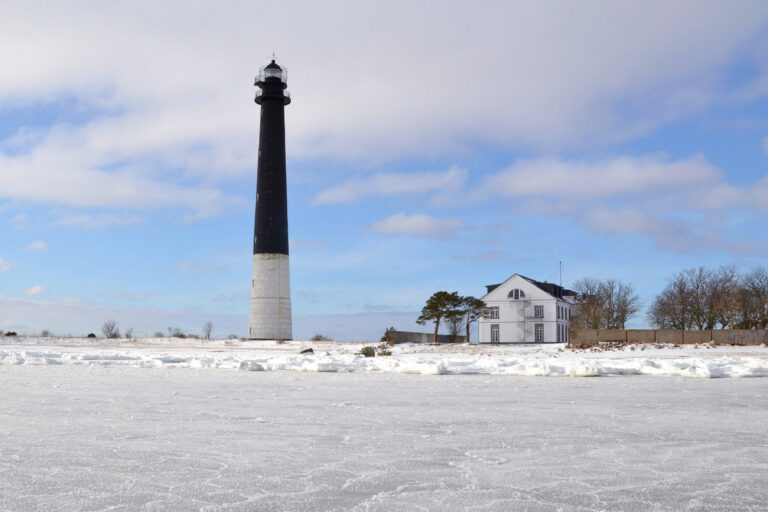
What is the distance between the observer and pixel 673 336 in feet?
113

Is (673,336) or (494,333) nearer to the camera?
(673,336)

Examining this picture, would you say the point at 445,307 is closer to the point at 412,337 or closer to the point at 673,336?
the point at 412,337

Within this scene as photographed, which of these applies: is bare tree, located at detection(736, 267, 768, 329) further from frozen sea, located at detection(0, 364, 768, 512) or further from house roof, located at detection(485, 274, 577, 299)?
frozen sea, located at detection(0, 364, 768, 512)

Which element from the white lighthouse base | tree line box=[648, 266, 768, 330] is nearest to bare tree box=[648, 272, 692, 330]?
tree line box=[648, 266, 768, 330]

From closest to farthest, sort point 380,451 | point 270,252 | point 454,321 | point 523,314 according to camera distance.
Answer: point 380,451 → point 270,252 → point 454,321 → point 523,314

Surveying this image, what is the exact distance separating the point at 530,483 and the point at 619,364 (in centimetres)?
1101

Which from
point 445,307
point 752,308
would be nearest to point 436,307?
point 445,307

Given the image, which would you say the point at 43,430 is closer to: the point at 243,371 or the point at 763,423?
the point at 763,423

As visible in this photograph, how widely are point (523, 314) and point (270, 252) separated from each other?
2582 centimetres

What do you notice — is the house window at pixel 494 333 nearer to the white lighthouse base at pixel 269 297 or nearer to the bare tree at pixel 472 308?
the bare tree at pixel 472 308

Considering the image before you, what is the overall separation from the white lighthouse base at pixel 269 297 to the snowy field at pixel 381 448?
31.3 m

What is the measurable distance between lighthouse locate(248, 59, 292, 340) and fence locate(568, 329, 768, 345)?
18.0 meters

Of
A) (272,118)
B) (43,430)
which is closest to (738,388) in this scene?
(43,430)

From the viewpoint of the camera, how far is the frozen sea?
9.73 ft
